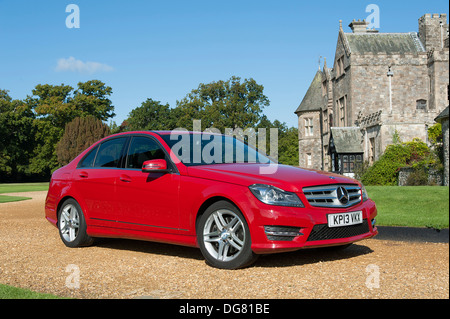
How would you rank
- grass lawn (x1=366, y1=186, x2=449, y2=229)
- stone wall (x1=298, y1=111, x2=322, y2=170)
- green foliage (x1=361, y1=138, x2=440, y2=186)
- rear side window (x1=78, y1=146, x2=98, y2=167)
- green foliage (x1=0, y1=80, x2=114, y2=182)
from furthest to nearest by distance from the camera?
green foliage (x1=0, y1=80, x2=114, y2=182)
stone wall (x1=298, y1=111, x2=322, y2=170)
green foliage (x1=361, y1=138, x2=440, y2=186)
grass lawn (x1=366, y1=186, x2=449, y2=229)
rear side window (x1=78, y1=146, x2=98, y2=167)

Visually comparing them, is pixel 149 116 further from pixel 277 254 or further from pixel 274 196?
pixel 274 196

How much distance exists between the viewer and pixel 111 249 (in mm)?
7531

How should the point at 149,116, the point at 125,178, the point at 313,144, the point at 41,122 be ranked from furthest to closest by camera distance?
the point at 149,116
the point at 41,122
the point at 313,144
the point at 125,178

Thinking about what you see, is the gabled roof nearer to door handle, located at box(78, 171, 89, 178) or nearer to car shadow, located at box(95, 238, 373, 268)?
car shadow, located at box(95, 238, 373, 268)

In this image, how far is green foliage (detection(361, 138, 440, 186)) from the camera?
30312 mm

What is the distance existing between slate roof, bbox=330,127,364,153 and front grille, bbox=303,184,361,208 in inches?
1269

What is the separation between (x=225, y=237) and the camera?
5.62 m

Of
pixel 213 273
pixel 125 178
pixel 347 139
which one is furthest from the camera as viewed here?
pixel 347 139

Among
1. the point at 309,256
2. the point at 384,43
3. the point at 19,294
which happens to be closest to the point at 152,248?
the point at 309,256

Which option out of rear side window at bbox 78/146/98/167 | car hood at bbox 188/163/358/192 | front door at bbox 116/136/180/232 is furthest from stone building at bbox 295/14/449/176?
car hood at bbox 188/163/358/192

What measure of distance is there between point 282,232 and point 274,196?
39cm

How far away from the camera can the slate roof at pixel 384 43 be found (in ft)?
132
